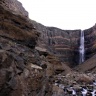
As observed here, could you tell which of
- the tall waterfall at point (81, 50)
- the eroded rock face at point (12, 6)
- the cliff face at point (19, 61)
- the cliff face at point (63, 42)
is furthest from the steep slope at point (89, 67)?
the cliff face at point (19, 61)

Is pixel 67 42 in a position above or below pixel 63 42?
above

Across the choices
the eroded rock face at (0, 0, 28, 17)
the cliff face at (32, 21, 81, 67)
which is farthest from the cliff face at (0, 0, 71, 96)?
the cliff face at (32, 21, 81, 67)

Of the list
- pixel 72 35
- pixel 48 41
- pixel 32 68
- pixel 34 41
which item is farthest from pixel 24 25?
pixel 72 35

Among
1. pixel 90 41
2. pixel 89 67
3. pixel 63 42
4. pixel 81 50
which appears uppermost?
pixel 90 41

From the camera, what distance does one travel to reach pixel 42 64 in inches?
543

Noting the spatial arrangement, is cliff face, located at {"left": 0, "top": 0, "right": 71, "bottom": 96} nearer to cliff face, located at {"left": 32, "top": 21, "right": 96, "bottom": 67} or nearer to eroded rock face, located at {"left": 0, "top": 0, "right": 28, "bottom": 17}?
eroded rock face, located at {"left": 0, "top": 0, "right": 28, "bottom": 17}

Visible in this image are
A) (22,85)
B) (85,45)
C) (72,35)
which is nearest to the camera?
(22,85)

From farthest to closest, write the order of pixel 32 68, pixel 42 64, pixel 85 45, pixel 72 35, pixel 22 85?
pixel 72 35 < pixel 85 45 < pixel 42 64 < pixel 32 68 < pixel 22 85

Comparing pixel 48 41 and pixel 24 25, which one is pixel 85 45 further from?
pixel 24 25

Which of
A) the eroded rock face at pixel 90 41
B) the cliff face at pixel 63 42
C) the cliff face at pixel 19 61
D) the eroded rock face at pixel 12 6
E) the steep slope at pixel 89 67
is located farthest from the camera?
the cliff face at pixel 63 42

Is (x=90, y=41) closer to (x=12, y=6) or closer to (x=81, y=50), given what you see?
(x=81, y=50)

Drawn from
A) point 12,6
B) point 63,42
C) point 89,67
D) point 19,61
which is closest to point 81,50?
point 63,42

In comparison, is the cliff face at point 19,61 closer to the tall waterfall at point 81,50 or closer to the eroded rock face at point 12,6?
the eroded rock face at point 12,6

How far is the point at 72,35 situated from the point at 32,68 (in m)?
93.1
